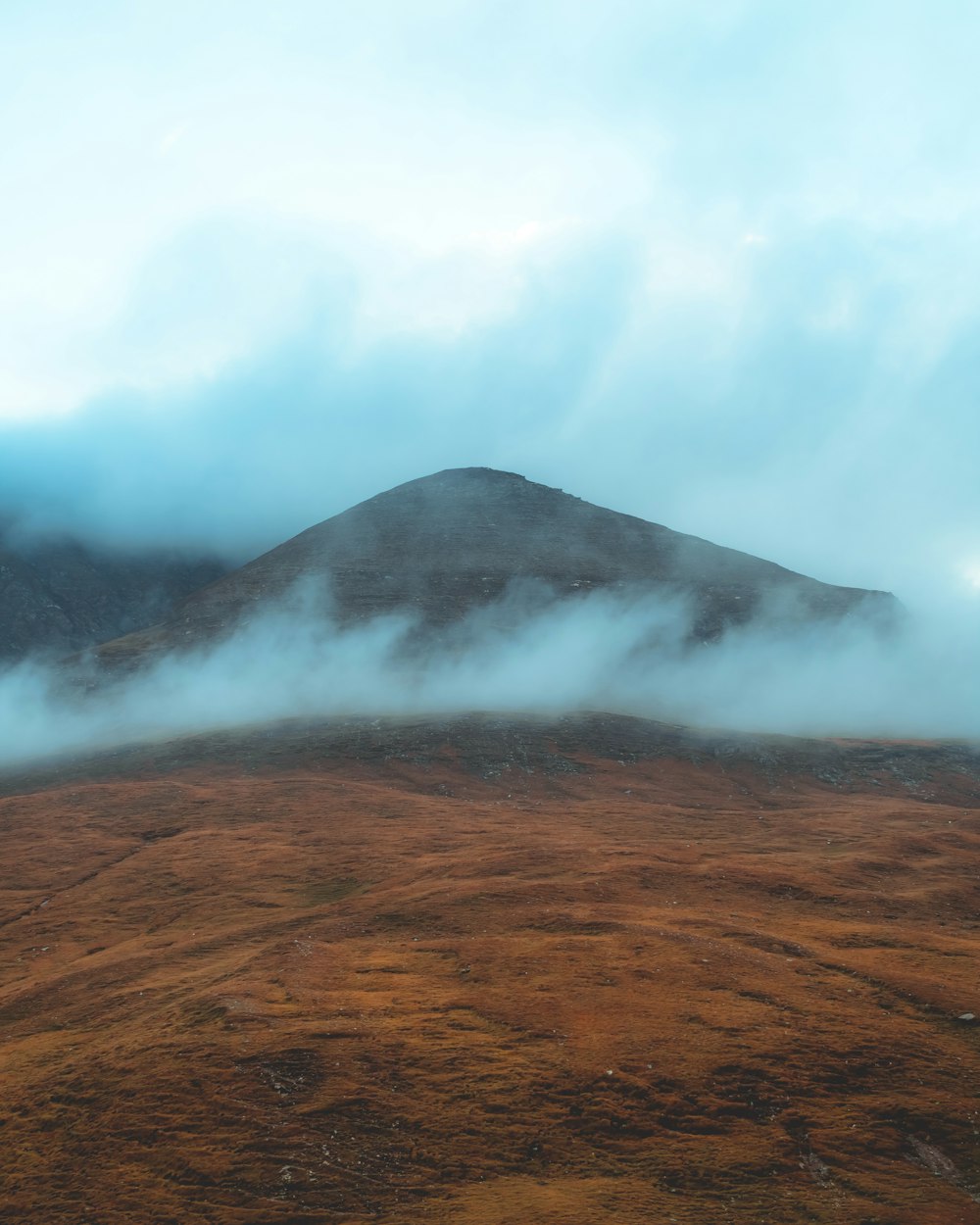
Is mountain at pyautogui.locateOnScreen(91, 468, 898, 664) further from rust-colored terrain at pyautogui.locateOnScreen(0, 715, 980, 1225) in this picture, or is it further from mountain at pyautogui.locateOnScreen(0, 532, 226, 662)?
rust-colored terrain at pyautogui.locateOnScreen(0, 715, 980, 1225)

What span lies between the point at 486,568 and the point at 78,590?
56.6 metres

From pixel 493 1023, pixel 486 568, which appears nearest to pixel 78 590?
pixel 486 568

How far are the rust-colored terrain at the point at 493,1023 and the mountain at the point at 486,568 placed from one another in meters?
52.0

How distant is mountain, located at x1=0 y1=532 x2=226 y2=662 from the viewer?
109 m

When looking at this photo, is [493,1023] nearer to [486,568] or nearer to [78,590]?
[486,568]

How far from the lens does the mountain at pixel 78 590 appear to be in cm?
10856

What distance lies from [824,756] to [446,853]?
101ft

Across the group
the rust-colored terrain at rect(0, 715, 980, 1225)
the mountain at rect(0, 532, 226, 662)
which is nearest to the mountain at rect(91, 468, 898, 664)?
the mountain at rect(0, 532, 226, 662)

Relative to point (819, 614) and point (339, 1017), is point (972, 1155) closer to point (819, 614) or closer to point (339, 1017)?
point (339, 1017)

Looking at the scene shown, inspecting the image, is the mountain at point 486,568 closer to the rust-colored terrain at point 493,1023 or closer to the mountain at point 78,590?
the mountain at point 78,590

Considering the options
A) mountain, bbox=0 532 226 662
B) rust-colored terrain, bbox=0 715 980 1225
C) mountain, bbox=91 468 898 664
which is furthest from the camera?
mountain, bbox=0 532 226 662

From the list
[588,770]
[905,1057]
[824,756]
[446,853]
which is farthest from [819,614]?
[905,1057]

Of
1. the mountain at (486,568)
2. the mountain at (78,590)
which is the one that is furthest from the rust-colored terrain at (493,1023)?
the mountain at (78,590)

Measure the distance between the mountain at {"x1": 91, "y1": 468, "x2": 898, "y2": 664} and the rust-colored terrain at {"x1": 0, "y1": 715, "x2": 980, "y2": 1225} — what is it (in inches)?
2048
